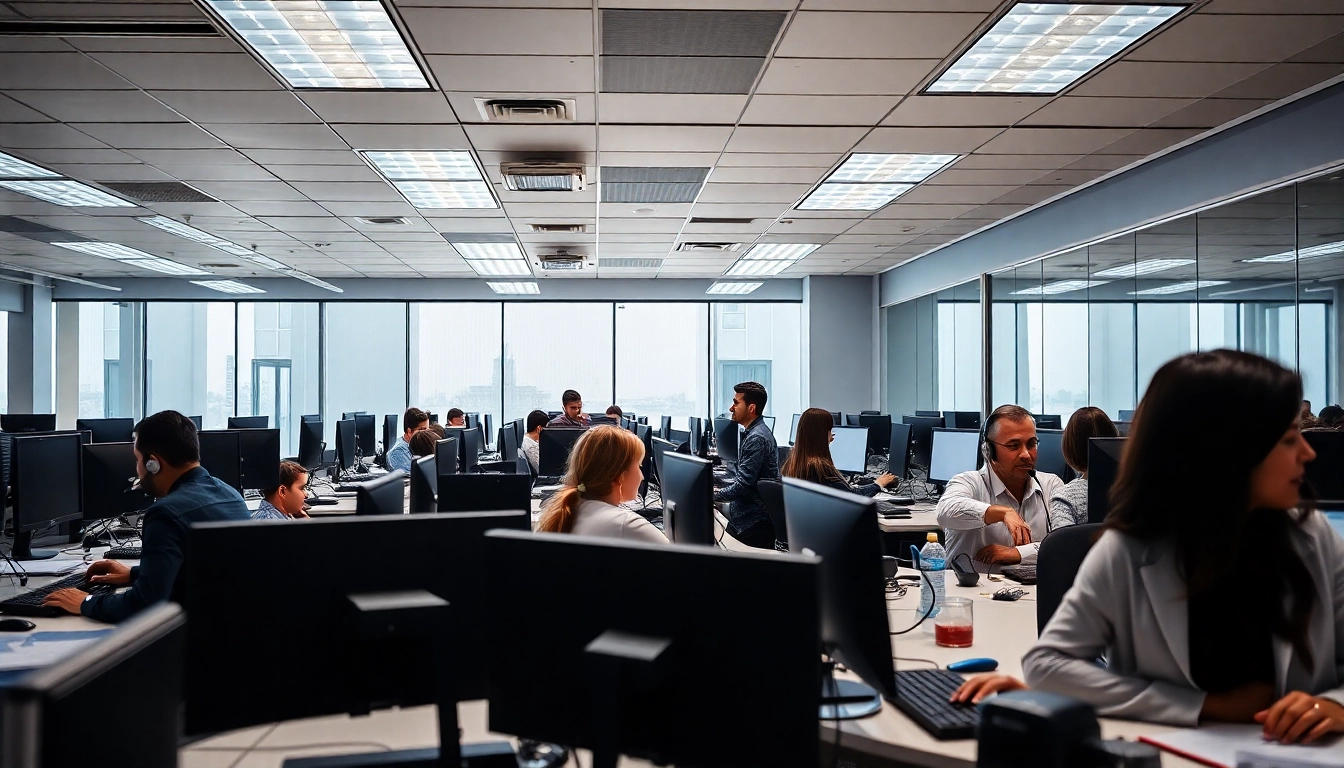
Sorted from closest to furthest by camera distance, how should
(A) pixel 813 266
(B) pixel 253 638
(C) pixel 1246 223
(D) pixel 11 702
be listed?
(D) pixel 11 702, (B) pixel 253 638, (C) pixel 1246 223, (A) pixel 813 266

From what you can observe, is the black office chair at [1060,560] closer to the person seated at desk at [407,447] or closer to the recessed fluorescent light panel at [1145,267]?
the person seated at desk at [407,447]

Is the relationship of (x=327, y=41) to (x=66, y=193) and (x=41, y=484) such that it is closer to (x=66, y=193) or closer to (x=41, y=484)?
(x=41, y=484)

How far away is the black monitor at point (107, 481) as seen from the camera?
380 cm

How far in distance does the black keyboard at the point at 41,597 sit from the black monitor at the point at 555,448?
10.8 feet

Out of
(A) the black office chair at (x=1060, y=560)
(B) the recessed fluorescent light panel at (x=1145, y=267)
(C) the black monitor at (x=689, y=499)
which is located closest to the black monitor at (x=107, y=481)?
(C) the black monitor at (x=689, y=499)

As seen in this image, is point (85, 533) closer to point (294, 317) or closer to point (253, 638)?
point (253, 638)

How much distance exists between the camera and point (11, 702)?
755 millimetres

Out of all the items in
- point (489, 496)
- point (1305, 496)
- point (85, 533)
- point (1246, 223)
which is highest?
point (1246, 223)

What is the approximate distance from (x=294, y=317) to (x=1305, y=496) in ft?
41.7

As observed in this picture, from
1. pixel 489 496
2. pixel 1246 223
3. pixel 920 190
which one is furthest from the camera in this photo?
pixel 920 190

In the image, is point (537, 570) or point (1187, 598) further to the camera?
point (1187, 598)

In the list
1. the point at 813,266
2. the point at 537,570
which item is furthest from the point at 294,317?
the point at 537,570

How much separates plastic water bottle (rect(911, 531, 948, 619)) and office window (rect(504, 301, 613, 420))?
9601 millimetres

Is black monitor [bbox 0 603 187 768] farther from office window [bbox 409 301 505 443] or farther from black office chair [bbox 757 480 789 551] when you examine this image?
office window [bbox 409 301 505 443]
